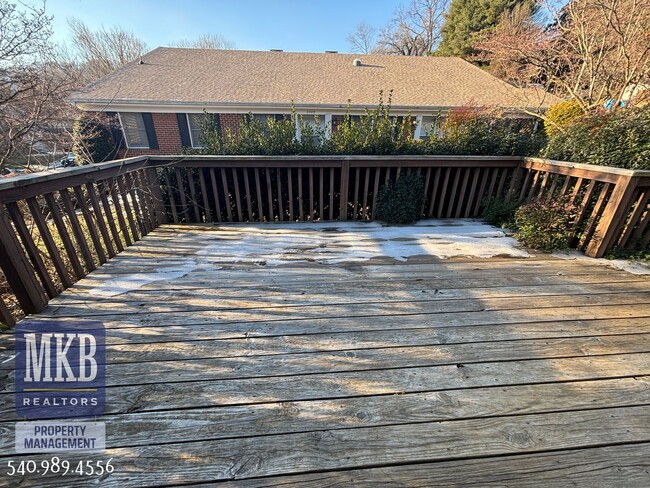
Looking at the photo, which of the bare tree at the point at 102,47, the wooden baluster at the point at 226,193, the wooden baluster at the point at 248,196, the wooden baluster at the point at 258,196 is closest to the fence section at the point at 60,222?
the wooden baluster at the point at 226,193

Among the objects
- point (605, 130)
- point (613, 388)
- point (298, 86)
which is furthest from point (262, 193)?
point (298, 86)

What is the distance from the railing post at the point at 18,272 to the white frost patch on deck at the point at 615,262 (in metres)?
4.27

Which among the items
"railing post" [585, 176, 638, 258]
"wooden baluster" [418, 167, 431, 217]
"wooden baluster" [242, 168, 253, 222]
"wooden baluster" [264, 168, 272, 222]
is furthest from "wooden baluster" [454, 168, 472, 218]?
"wooden baluster" [242, 168, 253, 222]

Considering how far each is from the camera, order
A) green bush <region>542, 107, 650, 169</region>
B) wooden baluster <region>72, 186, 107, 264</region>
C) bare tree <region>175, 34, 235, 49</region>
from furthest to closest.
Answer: bare tree <region>175, 34, 235, 49</region> < green bush <region>542, 107, 650, 169</region> < wooden baluster <region>72, 186, 107, 264</region>

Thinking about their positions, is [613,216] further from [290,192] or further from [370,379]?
[290,192]

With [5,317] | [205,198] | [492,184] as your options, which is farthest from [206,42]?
[5,317]

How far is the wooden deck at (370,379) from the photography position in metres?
0.98

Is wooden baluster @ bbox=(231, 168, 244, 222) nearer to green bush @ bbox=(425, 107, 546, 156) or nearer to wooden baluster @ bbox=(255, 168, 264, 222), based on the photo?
wooden baluster @ bbox=(255, 168, 264, 222)

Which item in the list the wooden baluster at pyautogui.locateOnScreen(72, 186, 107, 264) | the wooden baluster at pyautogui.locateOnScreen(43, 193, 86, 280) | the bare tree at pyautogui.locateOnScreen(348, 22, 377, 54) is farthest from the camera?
the bare tree at pyautogui.locateOnScreen(348, 22, 377, 54)

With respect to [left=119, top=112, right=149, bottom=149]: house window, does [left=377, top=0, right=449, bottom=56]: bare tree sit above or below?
above

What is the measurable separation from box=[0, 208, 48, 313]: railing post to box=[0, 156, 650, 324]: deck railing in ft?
0.49

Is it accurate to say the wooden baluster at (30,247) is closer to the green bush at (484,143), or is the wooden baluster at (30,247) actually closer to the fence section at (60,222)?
the fence section at (60,222)

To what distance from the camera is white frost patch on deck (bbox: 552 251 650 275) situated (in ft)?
7.79

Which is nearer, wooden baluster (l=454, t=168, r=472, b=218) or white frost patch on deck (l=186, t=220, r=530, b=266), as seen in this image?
white frost patch on deck (l=186, t=220, r=530, b=266)
